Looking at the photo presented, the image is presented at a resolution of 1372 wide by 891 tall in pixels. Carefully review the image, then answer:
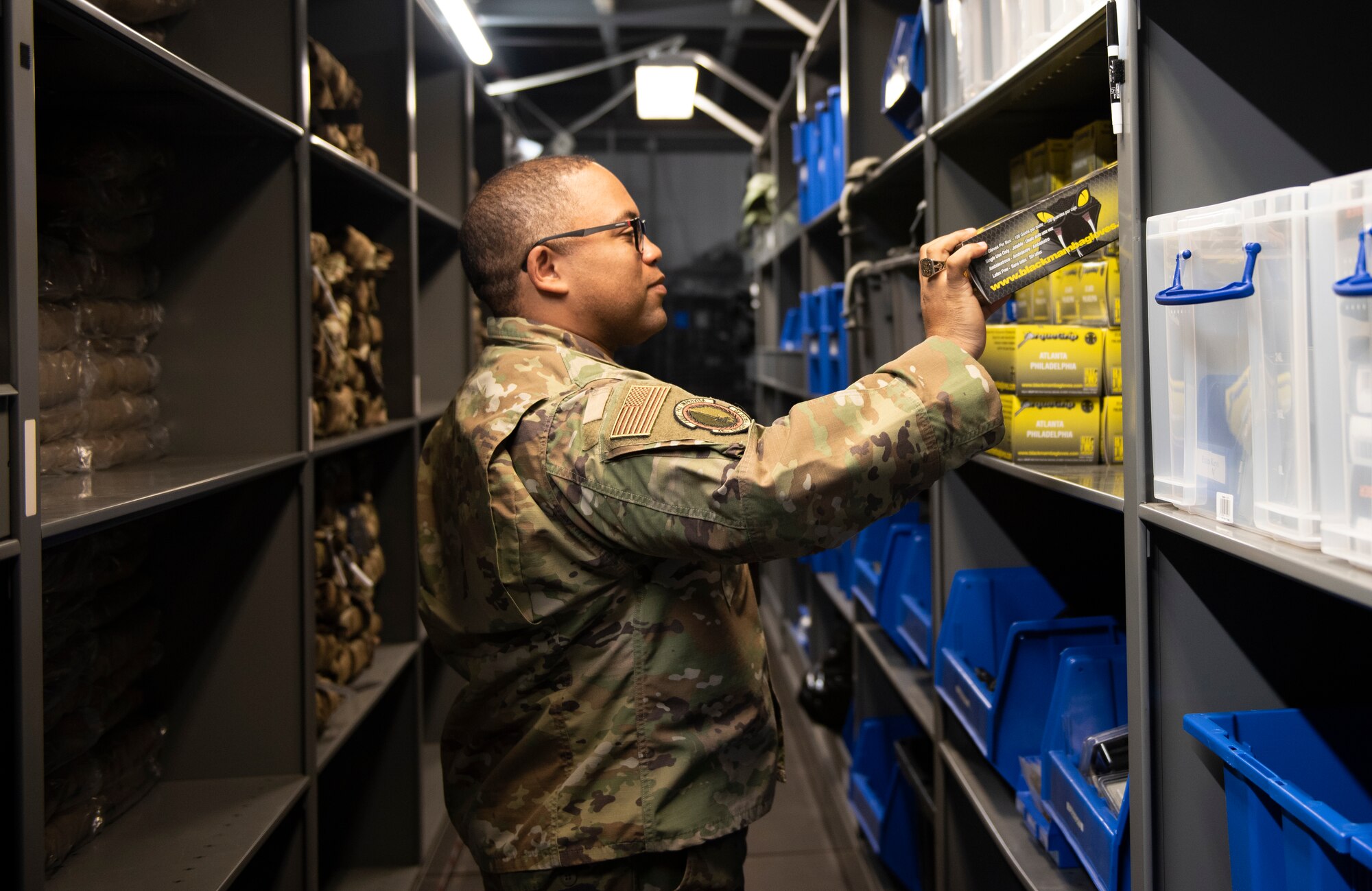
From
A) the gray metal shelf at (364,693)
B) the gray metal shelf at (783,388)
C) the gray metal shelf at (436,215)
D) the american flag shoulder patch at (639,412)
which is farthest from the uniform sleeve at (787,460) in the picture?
the gray metal shelf at (783,388)

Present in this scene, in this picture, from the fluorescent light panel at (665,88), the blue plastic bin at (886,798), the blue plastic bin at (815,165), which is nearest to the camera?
the blue plastic bin at (886,798)

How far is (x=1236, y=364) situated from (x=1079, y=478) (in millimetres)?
518

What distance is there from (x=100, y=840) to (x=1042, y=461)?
1685 mm

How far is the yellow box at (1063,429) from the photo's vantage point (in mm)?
1650

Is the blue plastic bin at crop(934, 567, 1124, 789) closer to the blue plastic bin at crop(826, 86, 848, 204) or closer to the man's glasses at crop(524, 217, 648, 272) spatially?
the man's glasses at crop(524, 217, 648, 272)

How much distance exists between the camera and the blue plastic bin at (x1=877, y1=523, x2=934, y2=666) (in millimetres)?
2314

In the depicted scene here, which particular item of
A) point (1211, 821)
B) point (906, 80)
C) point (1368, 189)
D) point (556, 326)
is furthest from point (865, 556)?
point (1368, 189)

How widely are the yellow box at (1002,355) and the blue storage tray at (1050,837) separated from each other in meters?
0.69

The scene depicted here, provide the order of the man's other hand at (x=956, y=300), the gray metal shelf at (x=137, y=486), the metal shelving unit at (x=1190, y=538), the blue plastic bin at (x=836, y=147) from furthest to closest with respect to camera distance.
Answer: the blue plastic bin at (x=836, y=147)
the man's other hand at (x=956, y=300)
the gray metal shelf at (x=137, y=486)
the metal shelving unit at (x=1190, y=538)

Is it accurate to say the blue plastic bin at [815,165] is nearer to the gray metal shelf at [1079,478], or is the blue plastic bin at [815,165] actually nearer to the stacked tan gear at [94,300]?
the gray metal shelf at [1079,478]

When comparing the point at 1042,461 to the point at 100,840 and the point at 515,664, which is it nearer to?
the point at 515,664

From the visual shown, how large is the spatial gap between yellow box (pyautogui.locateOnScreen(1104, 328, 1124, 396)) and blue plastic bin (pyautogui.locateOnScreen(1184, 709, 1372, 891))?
660mm

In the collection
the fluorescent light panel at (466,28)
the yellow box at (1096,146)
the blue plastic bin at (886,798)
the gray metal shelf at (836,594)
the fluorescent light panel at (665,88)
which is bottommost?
the blue plastic bin at (886,798)

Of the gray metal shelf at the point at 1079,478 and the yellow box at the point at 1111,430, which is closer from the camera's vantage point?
the gray metal shelf at the point at 1079,478
